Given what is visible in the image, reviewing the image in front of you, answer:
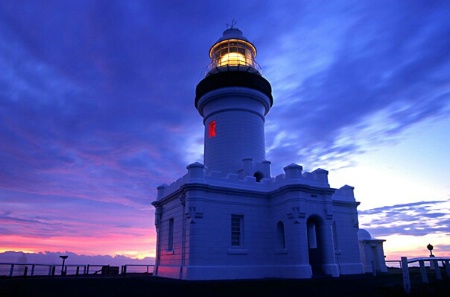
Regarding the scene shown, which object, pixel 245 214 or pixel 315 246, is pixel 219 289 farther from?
pixel 315 246

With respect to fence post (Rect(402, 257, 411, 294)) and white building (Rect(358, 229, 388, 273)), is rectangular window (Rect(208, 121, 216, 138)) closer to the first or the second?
white building (Rect(358, 229, 388, 273))

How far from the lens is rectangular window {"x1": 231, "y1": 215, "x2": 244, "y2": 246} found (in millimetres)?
18031

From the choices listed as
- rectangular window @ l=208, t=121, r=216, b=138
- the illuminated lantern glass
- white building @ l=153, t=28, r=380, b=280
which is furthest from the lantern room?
rectangular window @ l=208, t=121, r=216, b=138

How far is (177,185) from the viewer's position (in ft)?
63.0

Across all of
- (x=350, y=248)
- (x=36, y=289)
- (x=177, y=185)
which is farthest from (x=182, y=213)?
(x=350, y=248)

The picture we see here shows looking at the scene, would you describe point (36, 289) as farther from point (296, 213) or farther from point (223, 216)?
point (296, 213)

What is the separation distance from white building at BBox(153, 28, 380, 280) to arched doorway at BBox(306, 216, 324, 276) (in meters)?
0.06

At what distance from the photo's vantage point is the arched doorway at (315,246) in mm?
18109

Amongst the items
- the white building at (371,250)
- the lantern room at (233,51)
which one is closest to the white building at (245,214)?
the lantern room at (233,51)

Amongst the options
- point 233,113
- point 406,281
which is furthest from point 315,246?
point 233,113

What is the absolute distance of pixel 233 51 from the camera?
980 inches

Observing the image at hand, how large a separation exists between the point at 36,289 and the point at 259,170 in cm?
1372

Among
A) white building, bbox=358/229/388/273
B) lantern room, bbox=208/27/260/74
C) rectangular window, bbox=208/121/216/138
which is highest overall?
lantern room, bbox=208/27/260/74

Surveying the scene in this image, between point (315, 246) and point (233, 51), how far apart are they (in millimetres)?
15285
